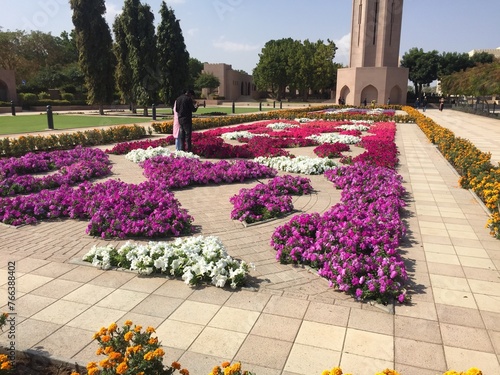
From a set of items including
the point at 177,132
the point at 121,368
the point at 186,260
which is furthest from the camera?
the point at 177,132

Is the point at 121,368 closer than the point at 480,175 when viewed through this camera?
Yes

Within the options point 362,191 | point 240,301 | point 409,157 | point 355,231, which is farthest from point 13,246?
point 409,157

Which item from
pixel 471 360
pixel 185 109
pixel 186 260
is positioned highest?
pixel 185 109

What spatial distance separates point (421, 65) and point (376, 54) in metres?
24.3

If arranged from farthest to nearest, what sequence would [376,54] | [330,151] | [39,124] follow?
[376,54], [39,124], [330,151]

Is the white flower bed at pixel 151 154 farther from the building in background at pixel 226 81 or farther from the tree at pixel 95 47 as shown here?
the building in background at pixel 226 81

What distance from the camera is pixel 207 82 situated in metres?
66.0

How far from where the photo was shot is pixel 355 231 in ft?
15.8

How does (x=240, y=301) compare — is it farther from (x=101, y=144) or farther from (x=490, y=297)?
(x=101, y=144)

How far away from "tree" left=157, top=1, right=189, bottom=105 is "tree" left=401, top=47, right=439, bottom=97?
4978 cm

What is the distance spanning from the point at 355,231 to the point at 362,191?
235 cm

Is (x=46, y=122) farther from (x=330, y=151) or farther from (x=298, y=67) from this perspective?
(x=298, y=67)

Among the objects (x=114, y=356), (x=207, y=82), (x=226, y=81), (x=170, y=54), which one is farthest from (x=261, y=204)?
(x=226, y=81)

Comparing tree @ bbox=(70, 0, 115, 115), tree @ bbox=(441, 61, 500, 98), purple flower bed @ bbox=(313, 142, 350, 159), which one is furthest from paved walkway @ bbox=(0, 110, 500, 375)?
tree @ bbox=(441, 61, 500, 98)
